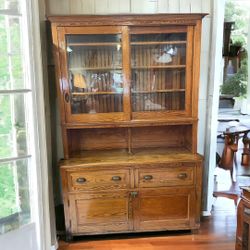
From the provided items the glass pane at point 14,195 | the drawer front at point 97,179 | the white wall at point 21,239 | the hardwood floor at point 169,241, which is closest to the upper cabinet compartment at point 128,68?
the drawer front at point 97,179

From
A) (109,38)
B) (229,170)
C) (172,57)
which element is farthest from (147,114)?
(229,170)

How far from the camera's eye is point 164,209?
258 centimetres

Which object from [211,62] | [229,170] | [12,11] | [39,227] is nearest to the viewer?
[12,11]

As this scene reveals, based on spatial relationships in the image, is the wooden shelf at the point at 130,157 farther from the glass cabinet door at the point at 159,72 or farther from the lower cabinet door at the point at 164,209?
the glass cabinet door at the point at 159,72

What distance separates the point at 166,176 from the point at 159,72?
0.91 meters

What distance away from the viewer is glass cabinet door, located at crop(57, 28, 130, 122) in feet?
8.05

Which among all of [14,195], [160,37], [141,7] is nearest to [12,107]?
[14,195]

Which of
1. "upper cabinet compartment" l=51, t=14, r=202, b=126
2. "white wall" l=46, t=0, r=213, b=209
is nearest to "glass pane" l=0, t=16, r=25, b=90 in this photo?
"upper cabinet compartment" l=51, t=14, r=202, b=126

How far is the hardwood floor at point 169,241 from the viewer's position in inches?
98.1

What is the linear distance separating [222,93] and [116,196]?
520cm

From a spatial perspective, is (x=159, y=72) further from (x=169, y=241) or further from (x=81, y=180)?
(x=169, y=241)

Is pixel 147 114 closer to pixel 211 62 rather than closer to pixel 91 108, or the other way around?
pixel 91 108

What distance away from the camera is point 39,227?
7.24 feet

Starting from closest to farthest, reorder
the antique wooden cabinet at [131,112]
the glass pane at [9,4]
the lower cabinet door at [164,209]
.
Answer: the glass pane at [9,4]
the antique wooden cabinet at [131,112]
the lower cabinet door at [164,209]
